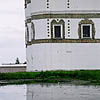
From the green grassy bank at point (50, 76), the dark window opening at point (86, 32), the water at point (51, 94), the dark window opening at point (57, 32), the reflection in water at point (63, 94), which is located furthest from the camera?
the dark window opening at point (86, 32)

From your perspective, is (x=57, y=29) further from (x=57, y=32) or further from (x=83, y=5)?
(x=83, y=5)

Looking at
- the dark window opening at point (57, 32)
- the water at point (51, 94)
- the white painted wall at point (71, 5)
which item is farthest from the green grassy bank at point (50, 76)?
the water at point (51, 94)

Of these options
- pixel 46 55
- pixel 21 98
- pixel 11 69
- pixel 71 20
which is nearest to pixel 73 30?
pixel 71 20

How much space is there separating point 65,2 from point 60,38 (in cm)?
358

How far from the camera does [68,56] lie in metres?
42.7

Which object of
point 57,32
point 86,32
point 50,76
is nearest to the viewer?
point 50,76

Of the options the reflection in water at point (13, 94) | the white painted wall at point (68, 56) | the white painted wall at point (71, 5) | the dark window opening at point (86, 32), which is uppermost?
the white painted wall at point (71, 5)

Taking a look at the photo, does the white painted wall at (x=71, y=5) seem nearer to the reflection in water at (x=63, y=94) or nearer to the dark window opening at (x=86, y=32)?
the dark window opening at (x=86, y=32)

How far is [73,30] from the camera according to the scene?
141 ft

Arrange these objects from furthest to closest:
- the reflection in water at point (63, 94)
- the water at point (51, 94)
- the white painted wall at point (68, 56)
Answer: the white painted wall at point (68, 56) → the water at point (51, 94) → the reflection in water at point (63, 94)

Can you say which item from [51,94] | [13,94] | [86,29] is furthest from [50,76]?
[51,94]

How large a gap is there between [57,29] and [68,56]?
2.94 meters

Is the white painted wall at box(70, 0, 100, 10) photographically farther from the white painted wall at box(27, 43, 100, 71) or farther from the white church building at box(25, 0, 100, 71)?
the white painted wall at box(27, 43, 100, 71)

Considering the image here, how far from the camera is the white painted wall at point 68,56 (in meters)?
42.6
